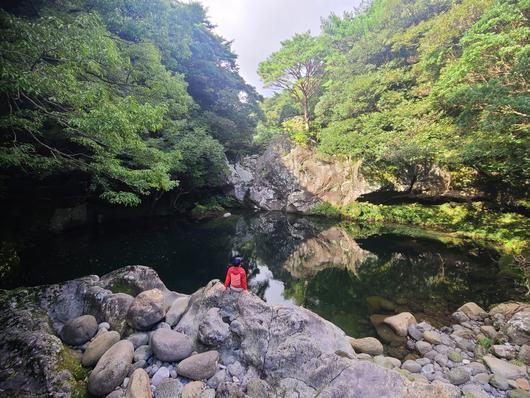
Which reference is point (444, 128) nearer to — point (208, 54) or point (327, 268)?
point (327, 268)

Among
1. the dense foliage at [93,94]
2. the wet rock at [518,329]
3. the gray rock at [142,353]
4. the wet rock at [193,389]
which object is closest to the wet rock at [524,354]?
the wet rock at [518,329]

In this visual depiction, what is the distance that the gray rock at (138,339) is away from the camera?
4328mm

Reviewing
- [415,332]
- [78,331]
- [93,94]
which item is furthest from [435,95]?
[78,331]

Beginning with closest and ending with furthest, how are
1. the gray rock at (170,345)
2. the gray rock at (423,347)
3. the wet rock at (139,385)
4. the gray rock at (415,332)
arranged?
1. the wet rock at (139,385)
2. the gray rock at (170,345)
3. the gray rock at (423,347)
4. the gray rock at (415,332)

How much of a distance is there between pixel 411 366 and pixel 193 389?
3.83 m

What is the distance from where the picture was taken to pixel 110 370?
3578 mm

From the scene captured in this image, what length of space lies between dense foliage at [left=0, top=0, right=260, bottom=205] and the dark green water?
10.3 feet

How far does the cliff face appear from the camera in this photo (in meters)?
24.0

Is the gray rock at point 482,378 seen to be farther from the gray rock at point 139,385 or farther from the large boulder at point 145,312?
the large boulder at point 145,312

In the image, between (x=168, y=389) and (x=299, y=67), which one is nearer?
(x=168, y=389)

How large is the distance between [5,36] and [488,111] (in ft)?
42.3

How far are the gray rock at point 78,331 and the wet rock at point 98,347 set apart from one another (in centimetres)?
26

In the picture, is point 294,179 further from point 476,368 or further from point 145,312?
point 145,312

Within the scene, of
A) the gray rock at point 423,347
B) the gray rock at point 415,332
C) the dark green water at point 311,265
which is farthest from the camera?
the dark green water at point 311,265
